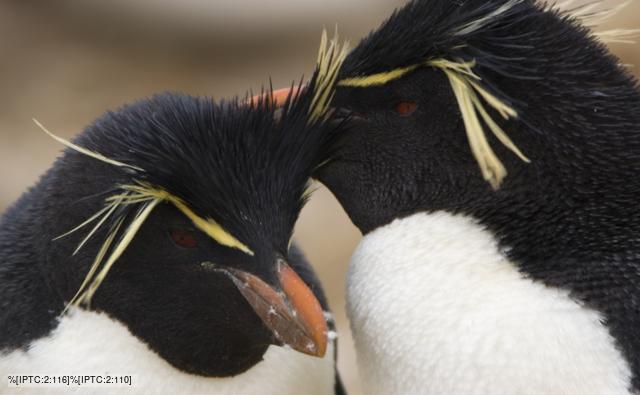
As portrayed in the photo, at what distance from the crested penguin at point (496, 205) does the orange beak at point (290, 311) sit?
0.19 metres

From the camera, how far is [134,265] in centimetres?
197

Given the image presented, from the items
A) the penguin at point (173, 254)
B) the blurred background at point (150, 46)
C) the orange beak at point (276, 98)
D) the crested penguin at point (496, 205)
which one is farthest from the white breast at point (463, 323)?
the blurred background at point (150, 46)

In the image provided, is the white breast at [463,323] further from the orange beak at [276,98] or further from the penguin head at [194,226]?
the orange beak at [276,98]

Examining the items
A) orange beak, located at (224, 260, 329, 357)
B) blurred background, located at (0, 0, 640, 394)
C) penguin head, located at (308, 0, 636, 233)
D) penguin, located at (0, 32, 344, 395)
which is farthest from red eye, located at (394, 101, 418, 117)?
blurred background, located at (0, 0, 640, 394)

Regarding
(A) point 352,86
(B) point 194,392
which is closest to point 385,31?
(A) point 352,86

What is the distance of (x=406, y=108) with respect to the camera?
2.07 meters

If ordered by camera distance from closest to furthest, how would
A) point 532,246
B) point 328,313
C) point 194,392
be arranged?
point 532,246
point 194,392
point 328,313

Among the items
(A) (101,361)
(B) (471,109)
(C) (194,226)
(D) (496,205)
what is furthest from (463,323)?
(A) (101,361)

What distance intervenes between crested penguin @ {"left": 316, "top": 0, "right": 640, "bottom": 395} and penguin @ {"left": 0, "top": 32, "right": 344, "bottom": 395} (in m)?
0.16

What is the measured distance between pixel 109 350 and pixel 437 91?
2.72 ft

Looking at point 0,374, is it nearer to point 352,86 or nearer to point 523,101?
point 352,86

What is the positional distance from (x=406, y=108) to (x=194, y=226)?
0.50 meters

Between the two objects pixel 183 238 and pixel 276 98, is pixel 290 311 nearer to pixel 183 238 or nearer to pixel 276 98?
pixel 183 238

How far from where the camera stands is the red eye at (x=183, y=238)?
6.31 feet
